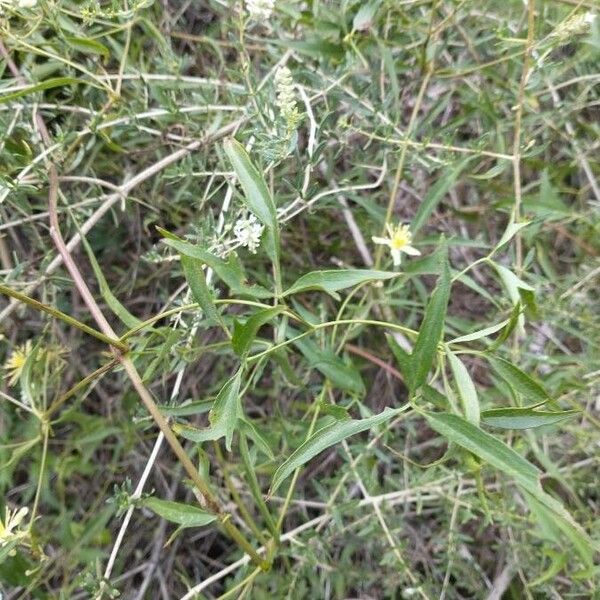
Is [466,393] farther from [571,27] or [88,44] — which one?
[88,44]

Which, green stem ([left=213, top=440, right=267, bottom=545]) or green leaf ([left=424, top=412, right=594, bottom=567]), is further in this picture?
green stem ([left=213, top=440, right=267, bottom=545])

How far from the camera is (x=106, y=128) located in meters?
1.23

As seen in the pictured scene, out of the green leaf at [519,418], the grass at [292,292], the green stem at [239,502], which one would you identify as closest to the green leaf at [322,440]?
the grass at [292,292]

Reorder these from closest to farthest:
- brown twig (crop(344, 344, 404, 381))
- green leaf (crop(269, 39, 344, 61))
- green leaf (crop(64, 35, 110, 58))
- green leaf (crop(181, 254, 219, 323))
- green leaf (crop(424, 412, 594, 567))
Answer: green leaf (crop(424, 412, 594, 567)) < green leaf (crop(181, 254, 219, 323)) < green leaf (crop(64, 35, 110, 58)) < green leaf (crop(269, 39, 344, 61)) < brown twig (crop(344, 344, 404, 381))

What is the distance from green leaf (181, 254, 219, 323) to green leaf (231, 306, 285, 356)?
2.0 inches

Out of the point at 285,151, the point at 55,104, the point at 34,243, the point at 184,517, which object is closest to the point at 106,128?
the point at 55,104

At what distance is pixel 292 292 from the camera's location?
34.5 inches

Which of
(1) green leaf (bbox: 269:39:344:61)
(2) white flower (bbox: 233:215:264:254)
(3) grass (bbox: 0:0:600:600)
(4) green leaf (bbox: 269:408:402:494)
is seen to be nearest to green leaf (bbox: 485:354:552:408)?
(3) grass (bbox: 0:0:600:600)

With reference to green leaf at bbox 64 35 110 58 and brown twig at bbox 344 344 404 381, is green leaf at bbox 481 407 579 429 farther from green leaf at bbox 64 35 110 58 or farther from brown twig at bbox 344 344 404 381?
green leaf at bbox 64 35 110 58

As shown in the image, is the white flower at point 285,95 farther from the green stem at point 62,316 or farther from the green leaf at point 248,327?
the green stem at point 62,316

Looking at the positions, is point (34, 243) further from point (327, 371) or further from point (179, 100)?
point (327, 371)

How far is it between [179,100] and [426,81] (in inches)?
16.8

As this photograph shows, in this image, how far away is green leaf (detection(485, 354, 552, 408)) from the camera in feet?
2.76

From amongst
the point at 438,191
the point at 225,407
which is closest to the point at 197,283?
the point at 225,407
